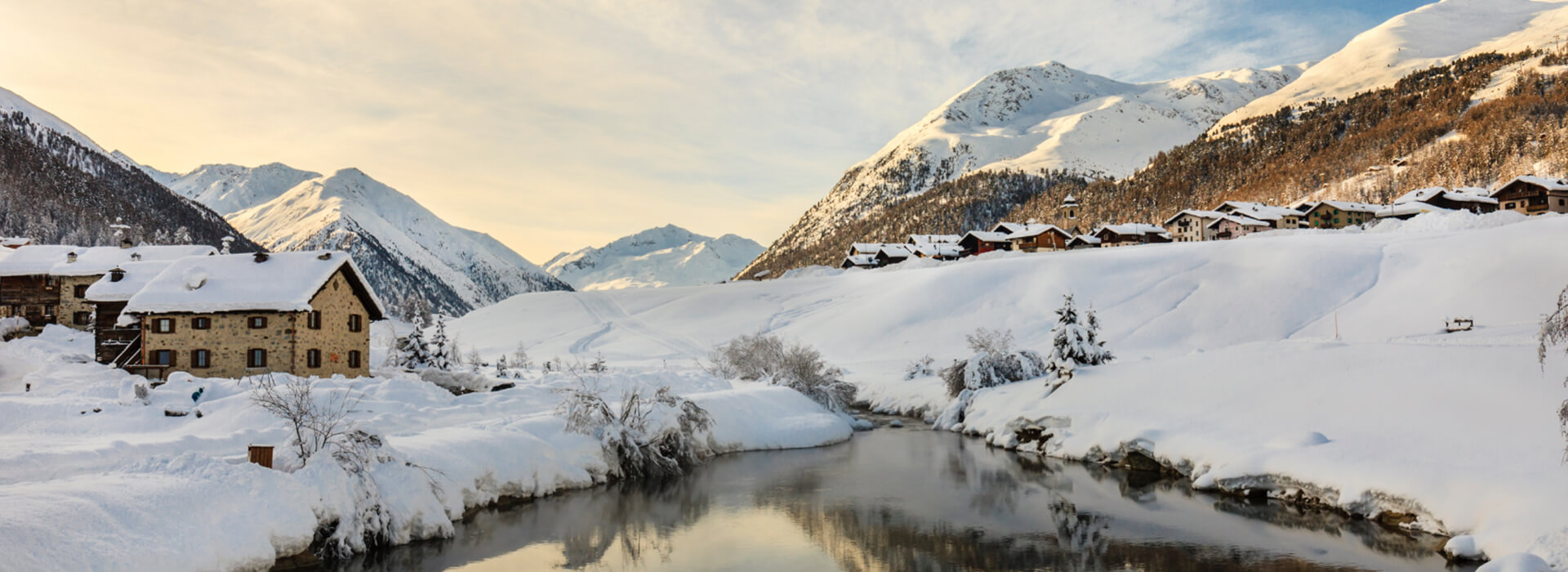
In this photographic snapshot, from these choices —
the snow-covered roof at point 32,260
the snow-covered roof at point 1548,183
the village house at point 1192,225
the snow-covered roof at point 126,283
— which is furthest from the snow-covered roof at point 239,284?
the snow-covered roof at point 1548,183

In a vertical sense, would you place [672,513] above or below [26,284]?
below

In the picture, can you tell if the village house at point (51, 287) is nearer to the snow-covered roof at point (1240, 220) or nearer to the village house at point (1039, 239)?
the village house at point (1039, 239)

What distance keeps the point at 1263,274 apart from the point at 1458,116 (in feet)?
Result: 378

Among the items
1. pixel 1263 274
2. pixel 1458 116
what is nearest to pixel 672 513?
pixel 1263 274

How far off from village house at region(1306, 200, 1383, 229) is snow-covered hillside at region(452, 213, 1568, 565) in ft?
93.9

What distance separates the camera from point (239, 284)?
35094mm

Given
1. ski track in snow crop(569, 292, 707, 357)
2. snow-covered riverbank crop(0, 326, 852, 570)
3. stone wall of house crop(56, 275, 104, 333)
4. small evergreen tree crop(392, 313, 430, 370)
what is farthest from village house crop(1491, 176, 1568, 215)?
stone wall of house crop(56, 275, 104, 333)

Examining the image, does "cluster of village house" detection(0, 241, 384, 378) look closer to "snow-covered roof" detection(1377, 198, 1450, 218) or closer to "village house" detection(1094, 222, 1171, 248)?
"village house" detection(1094, 222, 1171, 248)

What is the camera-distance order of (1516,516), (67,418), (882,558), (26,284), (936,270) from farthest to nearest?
(936,270), (26,284), (67,418), (882,558), (1516,516)

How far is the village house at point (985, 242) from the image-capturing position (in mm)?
117562

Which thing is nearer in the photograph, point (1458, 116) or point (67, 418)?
point (67, 418)

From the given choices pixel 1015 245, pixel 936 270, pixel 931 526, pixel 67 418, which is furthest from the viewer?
pixel 1015 245

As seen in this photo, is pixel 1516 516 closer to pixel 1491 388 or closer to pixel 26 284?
pixel 1491 388

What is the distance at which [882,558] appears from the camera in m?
18.5
